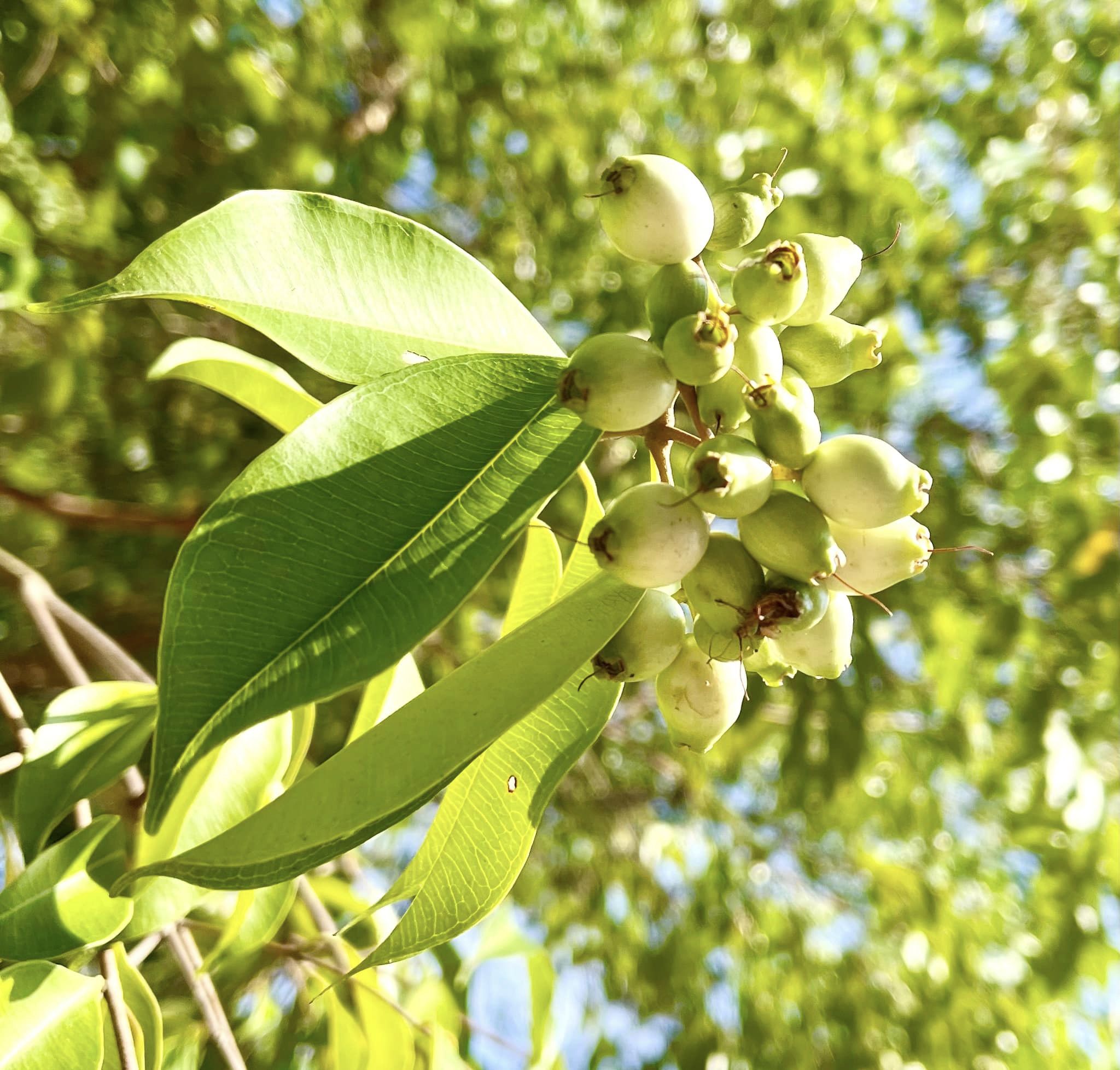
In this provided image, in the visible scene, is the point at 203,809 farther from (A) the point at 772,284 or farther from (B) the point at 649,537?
(A) the point at 772,284

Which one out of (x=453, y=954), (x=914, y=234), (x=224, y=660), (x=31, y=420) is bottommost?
(x=453, y=954)

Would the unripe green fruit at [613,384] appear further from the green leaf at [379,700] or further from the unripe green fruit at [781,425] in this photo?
the green leaf at [379,700]

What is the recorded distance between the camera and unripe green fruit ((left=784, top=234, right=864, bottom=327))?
774mm

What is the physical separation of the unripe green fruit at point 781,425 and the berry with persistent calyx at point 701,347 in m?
0.04

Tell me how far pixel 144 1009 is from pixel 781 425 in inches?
33.9

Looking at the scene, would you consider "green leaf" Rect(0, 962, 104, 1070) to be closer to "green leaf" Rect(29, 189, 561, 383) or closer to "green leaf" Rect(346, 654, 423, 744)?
"green leaf" Rect(346, 654, 423, 744)

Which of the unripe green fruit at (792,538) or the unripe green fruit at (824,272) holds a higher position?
the unripe green fruit at (824,272)

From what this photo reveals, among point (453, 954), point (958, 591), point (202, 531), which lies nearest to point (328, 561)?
point (202, 531)

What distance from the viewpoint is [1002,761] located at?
2.51 m

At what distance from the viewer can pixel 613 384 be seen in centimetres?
66

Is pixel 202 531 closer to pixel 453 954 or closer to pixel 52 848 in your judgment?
pixel 52 848

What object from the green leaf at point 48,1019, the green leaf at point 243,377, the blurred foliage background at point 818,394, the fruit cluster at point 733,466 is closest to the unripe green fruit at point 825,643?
the fruit cluster at point 733,466

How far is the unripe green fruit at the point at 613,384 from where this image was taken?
661 mm

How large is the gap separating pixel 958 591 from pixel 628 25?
213 centimetres
